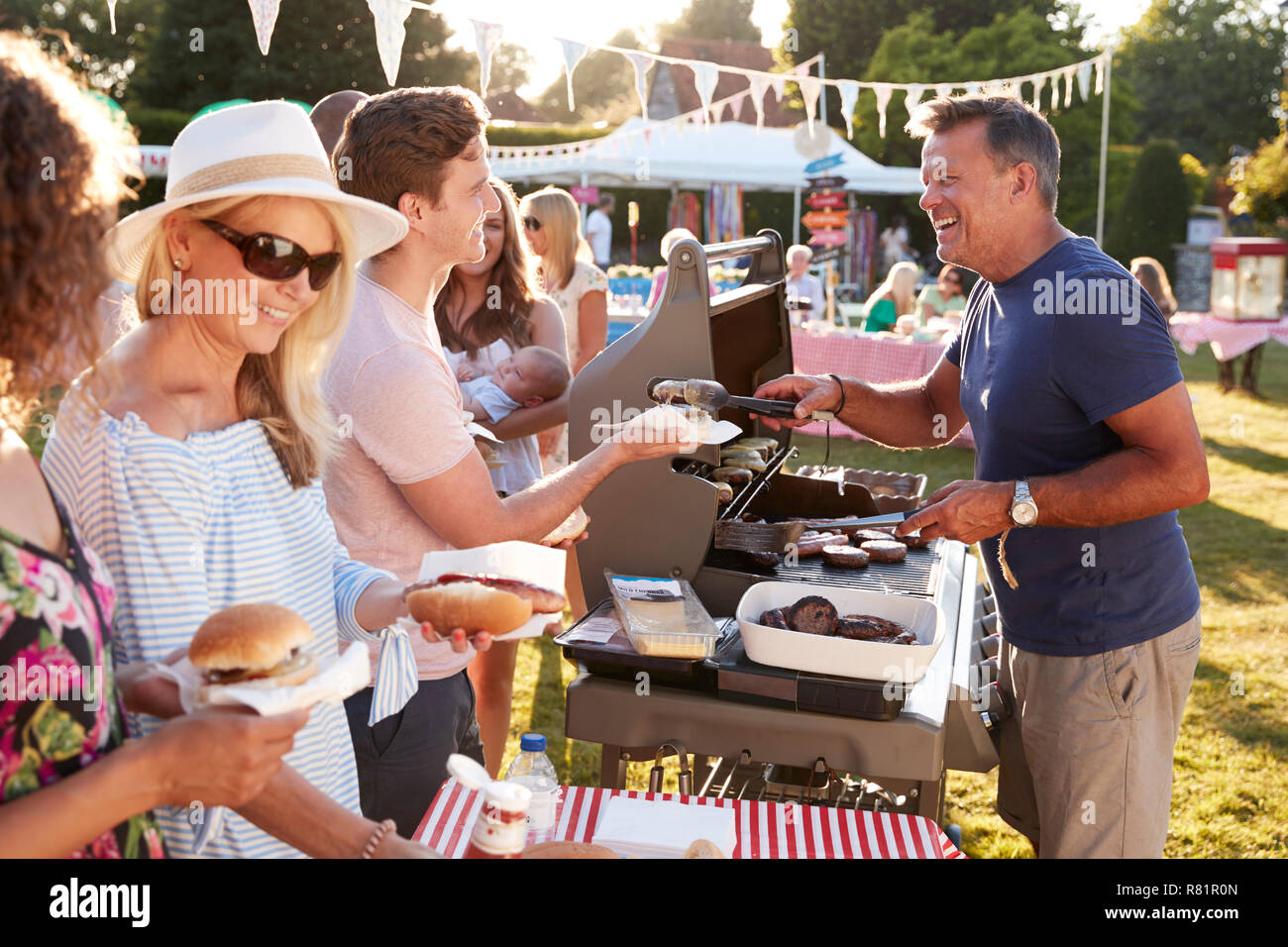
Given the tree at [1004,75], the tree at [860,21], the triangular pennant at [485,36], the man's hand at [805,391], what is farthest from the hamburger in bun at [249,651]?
the tree at [860,21]

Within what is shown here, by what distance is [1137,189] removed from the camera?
74.7ft

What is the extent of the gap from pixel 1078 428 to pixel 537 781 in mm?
1497

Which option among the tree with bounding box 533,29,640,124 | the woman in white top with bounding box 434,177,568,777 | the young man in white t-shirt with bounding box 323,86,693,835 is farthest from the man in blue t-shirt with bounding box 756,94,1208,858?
the tree with bounding box 533,29,640,124

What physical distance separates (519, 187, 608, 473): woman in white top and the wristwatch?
3272 millimetres

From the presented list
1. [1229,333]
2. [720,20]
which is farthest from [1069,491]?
[720,20]

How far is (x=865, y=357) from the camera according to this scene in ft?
31.5

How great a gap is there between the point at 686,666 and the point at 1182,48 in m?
50.3

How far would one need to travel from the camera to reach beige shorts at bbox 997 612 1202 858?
2.40 m

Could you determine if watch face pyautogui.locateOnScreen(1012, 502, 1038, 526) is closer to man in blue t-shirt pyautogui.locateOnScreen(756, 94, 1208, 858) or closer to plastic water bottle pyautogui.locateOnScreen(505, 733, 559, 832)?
man in blue t-shirt pyautogui.locateOnScreen(756, 94, 1208, 858)

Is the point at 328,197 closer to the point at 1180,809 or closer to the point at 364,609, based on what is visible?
the point at 364,609

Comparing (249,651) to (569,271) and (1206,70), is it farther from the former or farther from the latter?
(1206,70)

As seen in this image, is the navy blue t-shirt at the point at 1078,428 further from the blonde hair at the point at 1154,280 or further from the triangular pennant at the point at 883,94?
the triangular pennant at the point at 883,94

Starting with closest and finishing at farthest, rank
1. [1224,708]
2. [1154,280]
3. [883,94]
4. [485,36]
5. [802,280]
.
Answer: [1224,708]
[485,36]
[1154,280]
[802,280]
[883,94]
